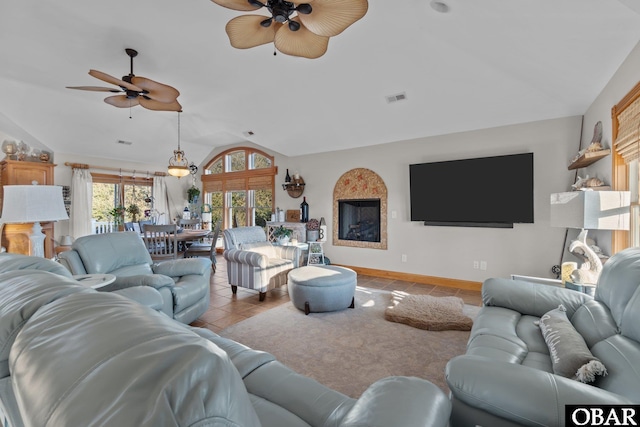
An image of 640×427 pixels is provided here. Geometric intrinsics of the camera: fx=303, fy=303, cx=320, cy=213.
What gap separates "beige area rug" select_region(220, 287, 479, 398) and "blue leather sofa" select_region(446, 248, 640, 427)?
0.68 meters

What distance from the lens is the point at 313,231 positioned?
580 cm

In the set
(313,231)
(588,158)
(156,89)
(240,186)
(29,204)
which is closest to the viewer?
(29,204)

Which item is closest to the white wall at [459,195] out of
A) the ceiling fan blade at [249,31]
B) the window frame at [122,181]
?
the ceiling fan blade at [249,31]

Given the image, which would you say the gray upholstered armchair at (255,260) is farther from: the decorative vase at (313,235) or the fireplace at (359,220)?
the fireplace at (359,220)

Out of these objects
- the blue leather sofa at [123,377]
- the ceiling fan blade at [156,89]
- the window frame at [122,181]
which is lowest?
the blue leather sofa at [123,377]

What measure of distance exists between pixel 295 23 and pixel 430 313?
3.07 meters

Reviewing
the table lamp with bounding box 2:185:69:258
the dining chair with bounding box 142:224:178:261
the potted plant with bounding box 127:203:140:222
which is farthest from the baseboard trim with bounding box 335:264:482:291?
the potted plant with bounding box 127:203:140:222

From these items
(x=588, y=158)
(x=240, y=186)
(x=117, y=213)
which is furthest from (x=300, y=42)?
(x=117, y=213)

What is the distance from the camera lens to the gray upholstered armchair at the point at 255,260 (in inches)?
158

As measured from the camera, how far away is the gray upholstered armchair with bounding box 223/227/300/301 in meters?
4.00

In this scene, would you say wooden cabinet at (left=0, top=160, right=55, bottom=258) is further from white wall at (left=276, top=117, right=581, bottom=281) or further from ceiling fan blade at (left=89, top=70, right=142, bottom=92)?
white wall at (left=276, top=117, right=581, bottom=281)

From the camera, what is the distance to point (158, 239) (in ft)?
15.7

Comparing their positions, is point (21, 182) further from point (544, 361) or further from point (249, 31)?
point (544, 361)

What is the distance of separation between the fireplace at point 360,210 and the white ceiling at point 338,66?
0.67 m
